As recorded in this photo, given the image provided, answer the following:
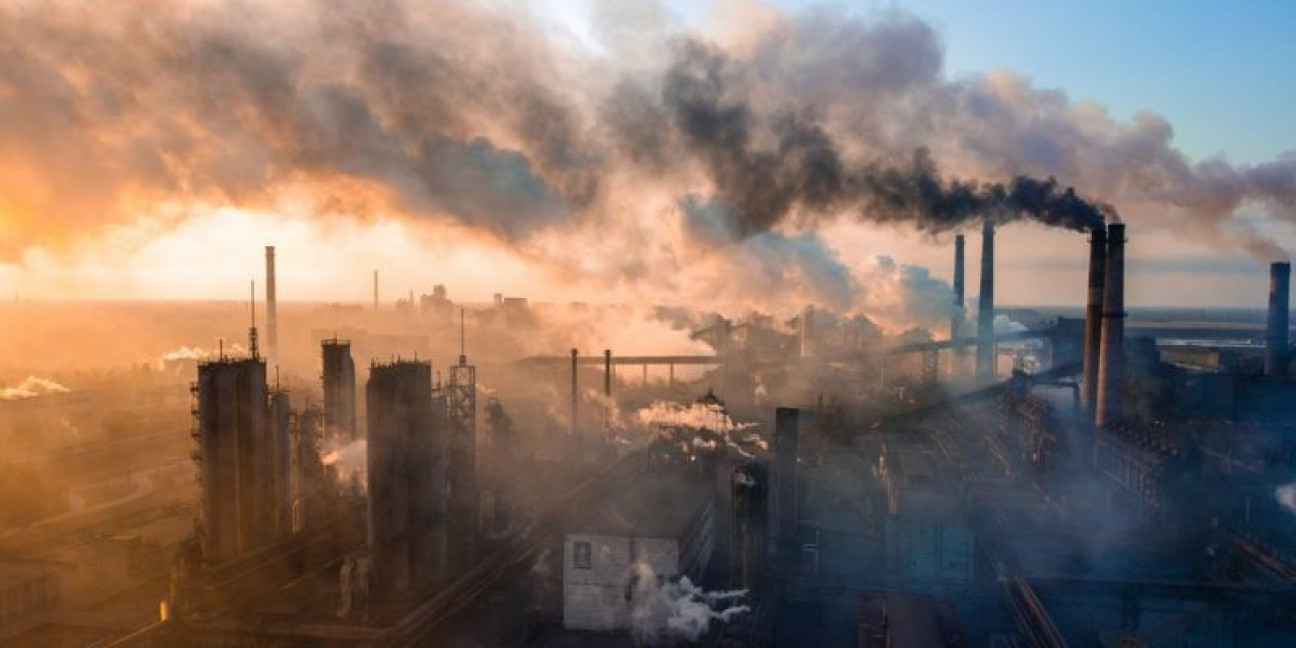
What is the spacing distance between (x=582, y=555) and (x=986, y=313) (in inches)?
1758

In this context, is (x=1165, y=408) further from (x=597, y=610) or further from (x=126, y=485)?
(x=126, y=485)

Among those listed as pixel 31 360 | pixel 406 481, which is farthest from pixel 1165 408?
pixel 31 360

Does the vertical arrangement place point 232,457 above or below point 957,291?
below

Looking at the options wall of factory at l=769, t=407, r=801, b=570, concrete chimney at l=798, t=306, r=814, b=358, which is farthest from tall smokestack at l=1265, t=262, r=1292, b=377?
concrete chimney at l=798, t=306, r=814, b=358

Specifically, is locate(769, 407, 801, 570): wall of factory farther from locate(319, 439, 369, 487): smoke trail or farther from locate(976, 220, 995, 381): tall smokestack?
locate(976, 220, 995, 381): tall smokestack

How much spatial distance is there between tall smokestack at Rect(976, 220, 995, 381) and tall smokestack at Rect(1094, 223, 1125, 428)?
2165cm

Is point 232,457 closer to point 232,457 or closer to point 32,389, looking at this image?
point 232,457

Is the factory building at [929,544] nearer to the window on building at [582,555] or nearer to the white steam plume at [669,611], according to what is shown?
the white steam plume at [669,611]

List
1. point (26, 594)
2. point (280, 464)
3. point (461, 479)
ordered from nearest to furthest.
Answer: point (26, 594) < point (461, 479) < point (280, 464)

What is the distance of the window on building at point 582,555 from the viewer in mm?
22453

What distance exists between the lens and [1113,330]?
33844 millimetres

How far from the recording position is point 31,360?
103 metres

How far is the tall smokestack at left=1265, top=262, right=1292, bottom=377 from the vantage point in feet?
136

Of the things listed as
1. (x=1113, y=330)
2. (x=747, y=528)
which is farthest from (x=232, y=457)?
(x=1113, y=330)
